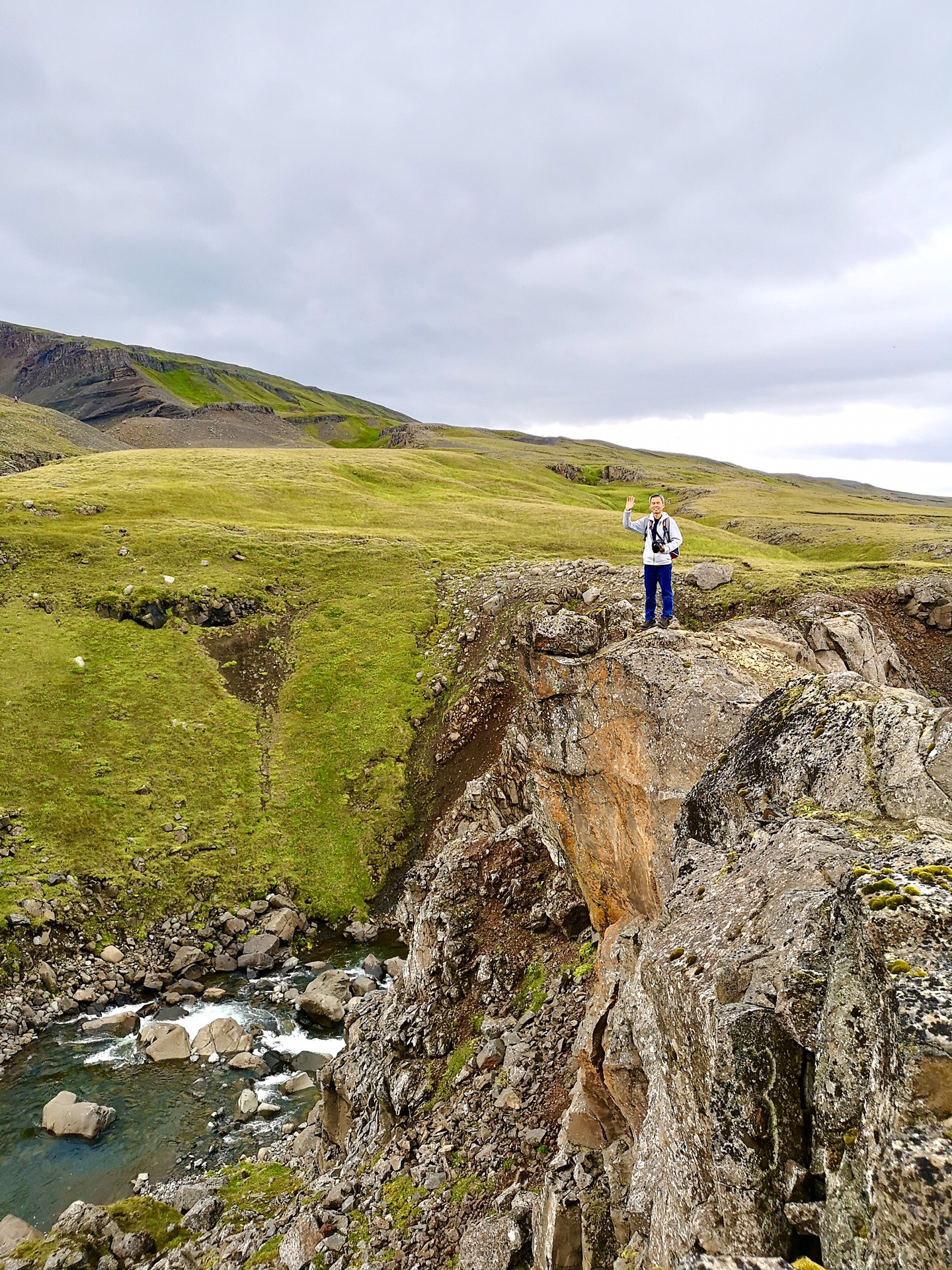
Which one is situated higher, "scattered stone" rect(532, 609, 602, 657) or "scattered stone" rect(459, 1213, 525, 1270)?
"scattered stone" rect(532, 609, 602, 657)

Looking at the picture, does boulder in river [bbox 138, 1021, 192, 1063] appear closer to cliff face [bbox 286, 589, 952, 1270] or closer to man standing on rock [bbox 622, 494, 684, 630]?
cliff face [bbox 286, 589, 952, 1270]

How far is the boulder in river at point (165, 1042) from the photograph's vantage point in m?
27.0

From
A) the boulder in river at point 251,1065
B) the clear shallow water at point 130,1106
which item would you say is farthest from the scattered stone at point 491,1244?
the boulder in river at point 251,1065

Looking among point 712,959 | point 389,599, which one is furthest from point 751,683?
point 389,599

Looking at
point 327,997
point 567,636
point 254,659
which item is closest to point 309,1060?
point 327,997

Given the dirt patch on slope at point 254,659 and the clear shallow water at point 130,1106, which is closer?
the clear shallow water at point 130,1106

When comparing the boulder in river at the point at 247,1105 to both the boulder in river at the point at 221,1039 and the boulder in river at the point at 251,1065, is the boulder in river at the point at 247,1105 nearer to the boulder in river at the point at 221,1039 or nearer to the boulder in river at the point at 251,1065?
the boulder in river at the point at 251,1065

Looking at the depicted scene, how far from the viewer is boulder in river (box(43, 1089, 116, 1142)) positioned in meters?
23.3

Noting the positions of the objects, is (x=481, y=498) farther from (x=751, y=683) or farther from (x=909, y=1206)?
(x=909, y=1206)

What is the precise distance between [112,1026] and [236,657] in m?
27.4

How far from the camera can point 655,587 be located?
21016 millimetres

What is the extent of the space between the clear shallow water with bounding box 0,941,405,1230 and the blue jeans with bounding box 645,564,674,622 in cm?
2264

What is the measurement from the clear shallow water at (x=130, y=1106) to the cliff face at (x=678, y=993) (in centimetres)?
403

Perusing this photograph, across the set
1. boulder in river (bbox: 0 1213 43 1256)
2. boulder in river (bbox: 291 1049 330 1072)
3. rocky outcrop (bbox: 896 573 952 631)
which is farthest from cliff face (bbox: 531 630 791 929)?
rocky outcrop (bbox: 896 573 952 631)
